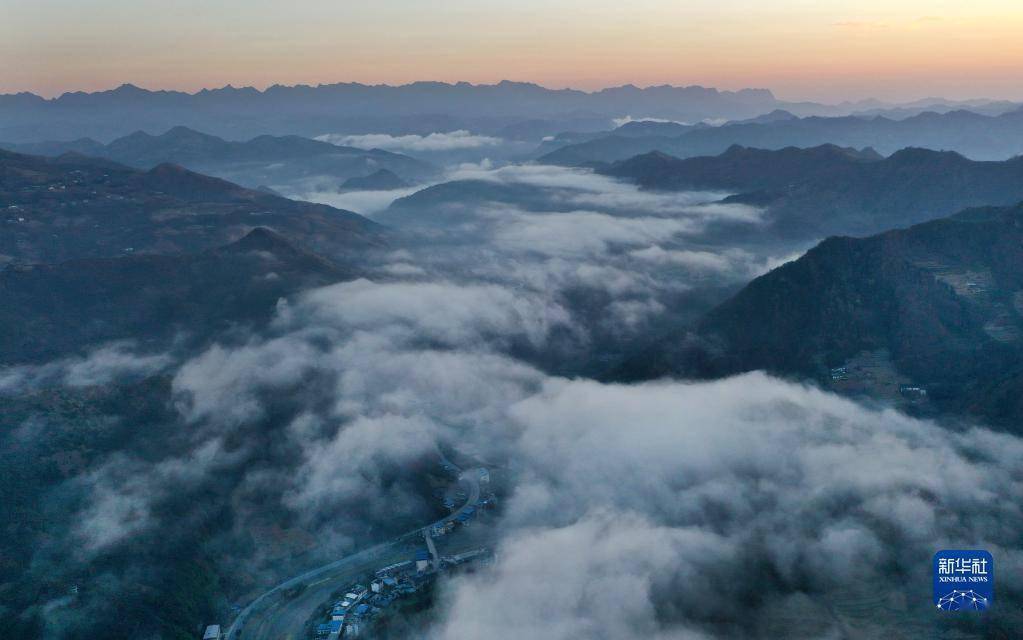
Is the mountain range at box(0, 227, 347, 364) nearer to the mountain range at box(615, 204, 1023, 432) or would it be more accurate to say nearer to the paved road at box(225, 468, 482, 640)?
the paved road at box(225, 468, 482, 640)

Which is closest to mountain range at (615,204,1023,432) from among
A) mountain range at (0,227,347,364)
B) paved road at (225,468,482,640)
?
paved road at (225,468,482,640)

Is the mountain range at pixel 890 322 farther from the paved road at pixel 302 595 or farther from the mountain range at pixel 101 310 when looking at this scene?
the mountain range at pixel 101 310

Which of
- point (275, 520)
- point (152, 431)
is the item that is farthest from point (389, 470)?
point (152, 431)

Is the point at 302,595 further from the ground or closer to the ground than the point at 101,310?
closer to the ground

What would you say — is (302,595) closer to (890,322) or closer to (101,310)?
(101,310)
